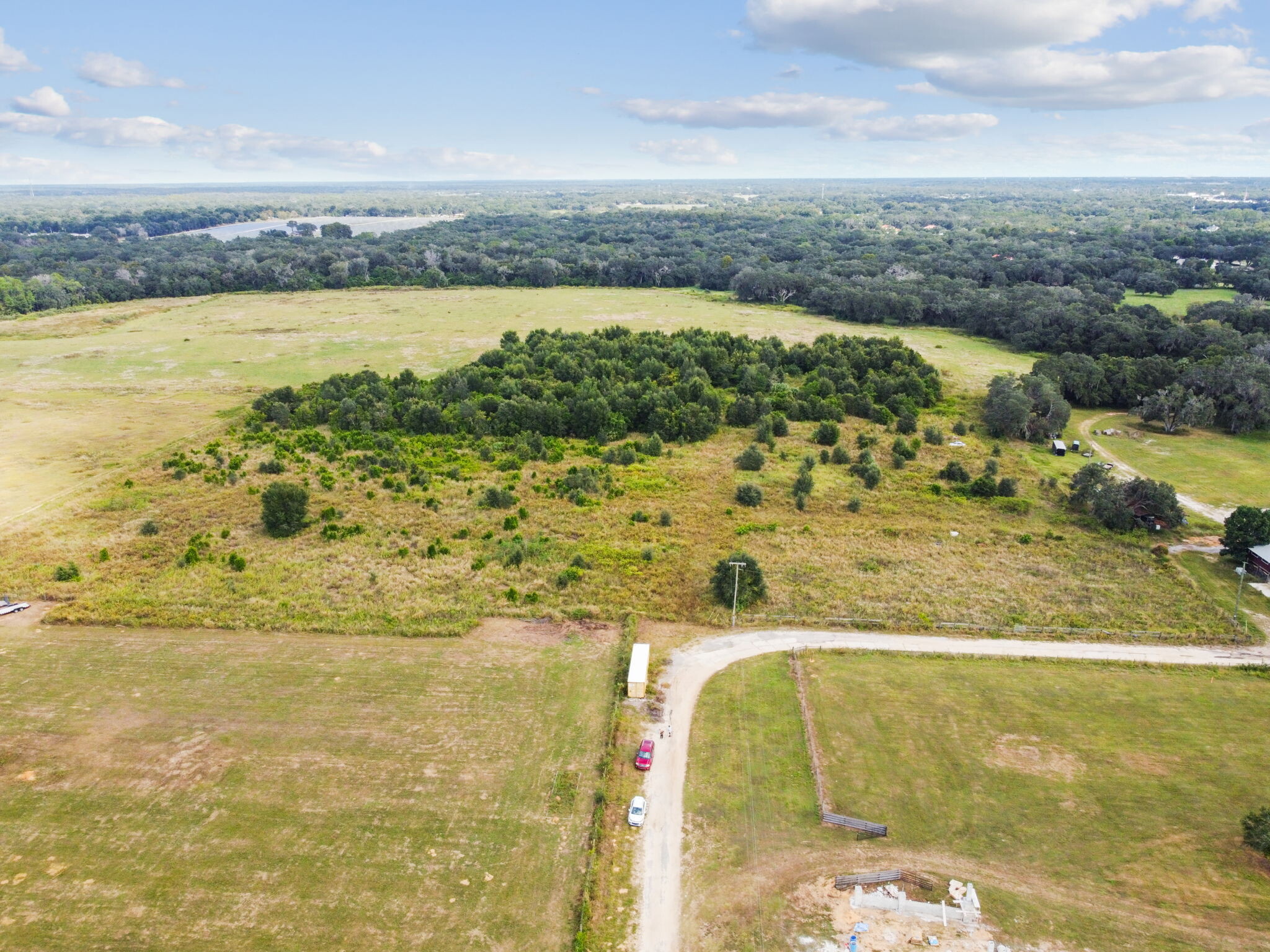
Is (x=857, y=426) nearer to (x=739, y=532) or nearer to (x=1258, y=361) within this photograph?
(x=739, y=532)

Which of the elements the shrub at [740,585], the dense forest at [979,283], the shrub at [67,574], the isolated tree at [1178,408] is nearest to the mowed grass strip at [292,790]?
the shrub at [67,574]

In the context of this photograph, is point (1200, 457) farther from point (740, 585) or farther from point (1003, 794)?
point (1003, 794)

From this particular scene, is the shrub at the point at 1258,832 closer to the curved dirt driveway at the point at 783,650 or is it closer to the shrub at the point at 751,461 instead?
the curved dirt driveway at the point at 783,650

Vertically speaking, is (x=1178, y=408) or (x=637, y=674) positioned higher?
(x=1178, y=408)

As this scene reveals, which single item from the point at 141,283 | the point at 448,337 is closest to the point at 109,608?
the point at 448,337

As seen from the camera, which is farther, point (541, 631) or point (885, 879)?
point (541, 631)

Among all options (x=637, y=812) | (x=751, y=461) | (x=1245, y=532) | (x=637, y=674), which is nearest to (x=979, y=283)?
(x=751, y=461)

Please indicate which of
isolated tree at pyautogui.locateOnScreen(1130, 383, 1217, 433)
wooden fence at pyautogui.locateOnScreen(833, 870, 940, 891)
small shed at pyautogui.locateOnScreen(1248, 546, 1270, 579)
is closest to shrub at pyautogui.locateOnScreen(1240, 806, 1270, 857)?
wooden fence at pyautogui.locateOnScreen(833, 870, 940, 891)
